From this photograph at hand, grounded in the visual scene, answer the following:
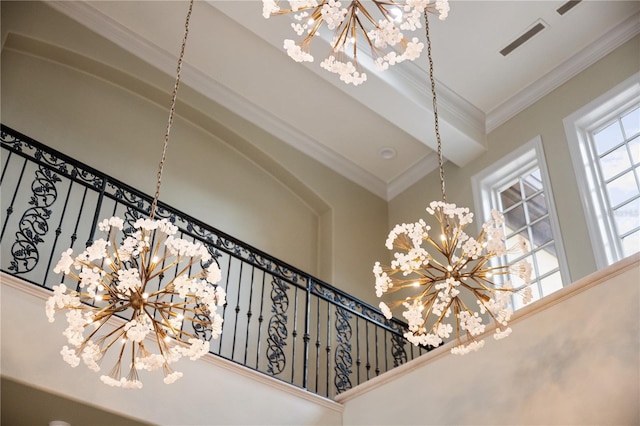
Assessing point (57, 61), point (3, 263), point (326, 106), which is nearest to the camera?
point (3, 263)

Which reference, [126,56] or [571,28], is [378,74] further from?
[126,56]

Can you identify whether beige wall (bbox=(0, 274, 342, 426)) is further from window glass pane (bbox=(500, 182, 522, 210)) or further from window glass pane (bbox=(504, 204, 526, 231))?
window glass pane (bbox=(500, 182, 522, 210))

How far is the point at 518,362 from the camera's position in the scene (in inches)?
208

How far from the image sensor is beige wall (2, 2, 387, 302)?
24.8ft

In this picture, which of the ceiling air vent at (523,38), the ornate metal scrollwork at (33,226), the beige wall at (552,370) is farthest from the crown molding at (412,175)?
the ornate metal scrollwork at (33,226)

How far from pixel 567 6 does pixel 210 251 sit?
473cm

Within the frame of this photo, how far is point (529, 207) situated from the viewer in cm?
842

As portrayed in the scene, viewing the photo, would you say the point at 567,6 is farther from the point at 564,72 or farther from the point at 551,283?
the point at 551,283

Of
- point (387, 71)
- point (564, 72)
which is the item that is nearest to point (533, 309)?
point (387, 71)

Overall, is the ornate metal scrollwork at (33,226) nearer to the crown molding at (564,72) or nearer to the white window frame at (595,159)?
the white window frame at (595,159)

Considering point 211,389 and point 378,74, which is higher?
point 378,74

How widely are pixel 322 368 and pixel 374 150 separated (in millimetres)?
3166

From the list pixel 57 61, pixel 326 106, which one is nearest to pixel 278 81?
pixel 326 106

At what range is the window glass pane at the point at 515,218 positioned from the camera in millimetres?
8477
